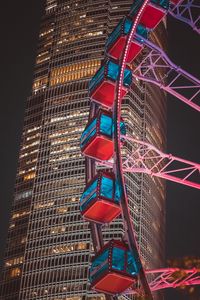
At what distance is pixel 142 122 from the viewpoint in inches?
6156

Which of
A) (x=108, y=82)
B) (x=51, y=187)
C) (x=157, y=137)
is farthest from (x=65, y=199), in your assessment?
(x=108, y=82)

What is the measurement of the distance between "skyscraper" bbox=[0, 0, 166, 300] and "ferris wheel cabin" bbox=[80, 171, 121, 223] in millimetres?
93729

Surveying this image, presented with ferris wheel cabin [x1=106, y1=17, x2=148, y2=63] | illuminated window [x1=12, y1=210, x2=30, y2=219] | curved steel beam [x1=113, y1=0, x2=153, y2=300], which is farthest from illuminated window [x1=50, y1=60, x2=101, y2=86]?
curved steel beam [x1=113, y1=0, x2=153, y2=300]

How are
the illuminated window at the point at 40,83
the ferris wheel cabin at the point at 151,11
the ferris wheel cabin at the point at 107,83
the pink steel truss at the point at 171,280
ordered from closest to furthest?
the pink steel truss at the point at 171,280 < the ferris wheel cabin at the point at 107,83 < the ferris wheel cabin at the point at 151,11 < the illuminated window at the point at 40,83

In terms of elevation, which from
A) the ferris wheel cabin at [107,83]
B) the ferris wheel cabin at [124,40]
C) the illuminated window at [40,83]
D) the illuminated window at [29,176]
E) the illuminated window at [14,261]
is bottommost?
the ferris wheel cabin at [107,83]

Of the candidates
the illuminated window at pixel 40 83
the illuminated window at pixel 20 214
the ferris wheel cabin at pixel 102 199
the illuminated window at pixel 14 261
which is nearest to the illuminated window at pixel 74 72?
the illuminated window at pixel 40 83

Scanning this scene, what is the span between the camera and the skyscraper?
136375 millimetres

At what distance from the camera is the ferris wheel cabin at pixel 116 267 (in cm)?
3531

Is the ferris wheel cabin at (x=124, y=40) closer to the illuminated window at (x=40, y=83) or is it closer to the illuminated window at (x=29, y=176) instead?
the illuminated window at (x=29, y=176)

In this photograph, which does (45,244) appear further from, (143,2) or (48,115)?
(143,2)

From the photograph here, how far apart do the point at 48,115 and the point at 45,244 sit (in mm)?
31631

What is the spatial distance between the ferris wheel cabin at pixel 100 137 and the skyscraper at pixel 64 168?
92.4 meters

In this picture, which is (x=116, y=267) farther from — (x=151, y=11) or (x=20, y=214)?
(x=20, y=214)

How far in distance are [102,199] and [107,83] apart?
7857 mm
